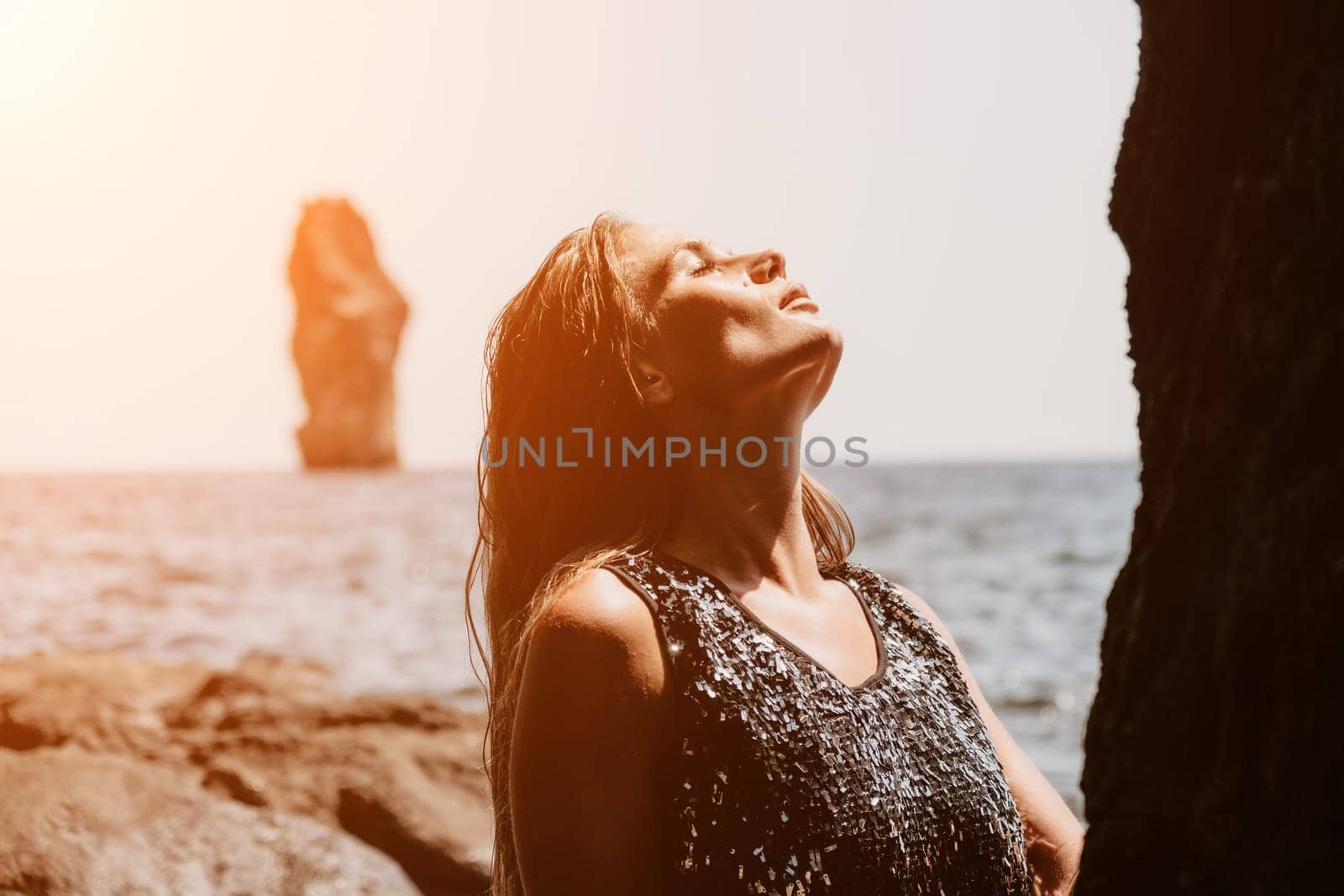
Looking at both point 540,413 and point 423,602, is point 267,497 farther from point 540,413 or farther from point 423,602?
point 540,413

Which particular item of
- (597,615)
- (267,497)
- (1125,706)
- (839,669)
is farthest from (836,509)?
(267,497)

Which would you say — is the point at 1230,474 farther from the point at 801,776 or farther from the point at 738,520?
the point at 738,520

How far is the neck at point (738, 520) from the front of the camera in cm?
251

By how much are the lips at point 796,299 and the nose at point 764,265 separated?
1.8 inches

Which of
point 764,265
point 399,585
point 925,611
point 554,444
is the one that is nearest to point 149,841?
point 554,444

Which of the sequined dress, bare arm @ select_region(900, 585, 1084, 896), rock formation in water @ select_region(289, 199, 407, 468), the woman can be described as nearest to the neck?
the woman

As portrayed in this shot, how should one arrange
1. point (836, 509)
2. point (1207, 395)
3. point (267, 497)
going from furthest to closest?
point (267, 497)
point (836, 509)
point (1207, 395)

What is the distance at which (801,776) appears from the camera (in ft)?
7.11

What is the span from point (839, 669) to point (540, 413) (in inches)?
32.1

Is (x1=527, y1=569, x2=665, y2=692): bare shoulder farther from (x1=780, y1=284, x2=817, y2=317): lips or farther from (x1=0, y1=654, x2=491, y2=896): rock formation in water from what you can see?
(x1=0, y1=654, x2=491, y2=896): rock formation in water

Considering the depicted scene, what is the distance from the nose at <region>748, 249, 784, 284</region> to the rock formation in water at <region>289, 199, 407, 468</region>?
92.5m

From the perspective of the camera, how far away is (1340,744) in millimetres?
1197

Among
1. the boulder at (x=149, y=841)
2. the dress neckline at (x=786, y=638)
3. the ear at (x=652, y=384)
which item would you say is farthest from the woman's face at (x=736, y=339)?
the boulder at (x=149, y=841)

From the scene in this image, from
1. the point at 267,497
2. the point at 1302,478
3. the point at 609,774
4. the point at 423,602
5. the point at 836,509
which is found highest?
the point at 1302,478
